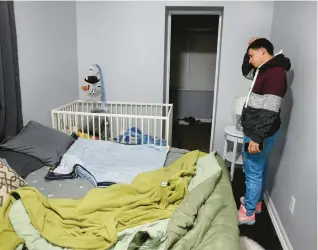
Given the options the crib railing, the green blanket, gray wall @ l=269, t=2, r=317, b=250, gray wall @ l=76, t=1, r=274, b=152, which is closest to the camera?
the green blanket

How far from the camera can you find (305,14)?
6.21 feet

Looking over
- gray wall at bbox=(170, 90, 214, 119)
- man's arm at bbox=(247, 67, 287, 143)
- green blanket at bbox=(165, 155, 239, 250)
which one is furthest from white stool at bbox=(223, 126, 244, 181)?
gray wall at bbox=(170, 90, 214, 119)

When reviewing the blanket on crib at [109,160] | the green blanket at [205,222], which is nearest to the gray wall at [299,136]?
the green blanket at [205,222]

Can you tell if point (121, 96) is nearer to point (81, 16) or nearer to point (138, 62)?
point (138, 62)

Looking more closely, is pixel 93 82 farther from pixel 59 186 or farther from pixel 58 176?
pixel 59 186

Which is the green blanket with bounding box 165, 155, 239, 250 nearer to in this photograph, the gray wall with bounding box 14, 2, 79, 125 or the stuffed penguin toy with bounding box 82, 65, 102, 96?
the gray wall with bounding box 14, 2, 79, 125

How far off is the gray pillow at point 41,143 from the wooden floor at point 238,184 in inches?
63.3

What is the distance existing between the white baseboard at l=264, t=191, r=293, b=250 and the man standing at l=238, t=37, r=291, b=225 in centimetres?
18

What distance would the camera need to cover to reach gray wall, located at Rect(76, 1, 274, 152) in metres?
2.92

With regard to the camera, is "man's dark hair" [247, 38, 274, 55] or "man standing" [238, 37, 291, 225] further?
"man's dark hair" [247, 38, 274, 55]

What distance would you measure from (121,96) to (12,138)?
140 cm

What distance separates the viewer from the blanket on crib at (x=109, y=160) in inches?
74.0

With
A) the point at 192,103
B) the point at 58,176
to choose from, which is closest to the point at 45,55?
the point at 58,176

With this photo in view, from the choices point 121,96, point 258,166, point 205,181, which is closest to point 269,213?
point 258,166
